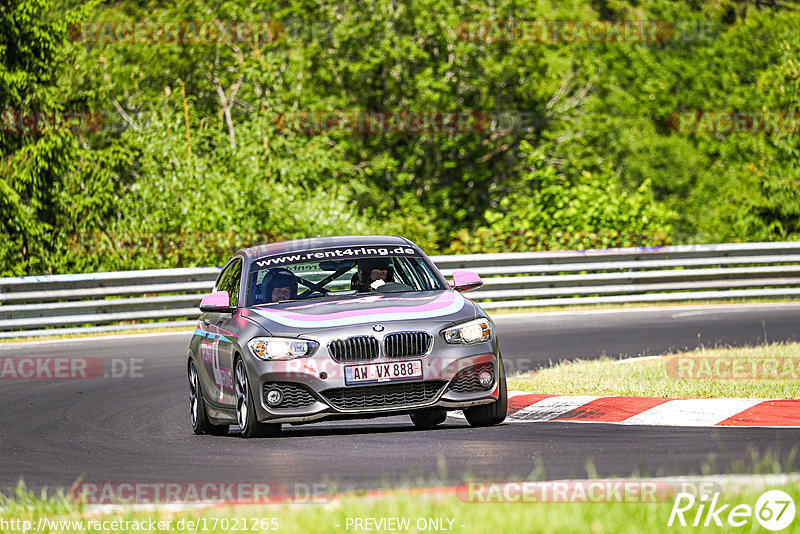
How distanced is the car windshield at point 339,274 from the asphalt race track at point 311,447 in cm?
109

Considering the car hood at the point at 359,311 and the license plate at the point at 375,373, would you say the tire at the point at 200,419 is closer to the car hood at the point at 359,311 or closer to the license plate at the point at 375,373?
the car hood at the point at 359,311

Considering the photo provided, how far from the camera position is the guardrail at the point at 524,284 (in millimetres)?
19719

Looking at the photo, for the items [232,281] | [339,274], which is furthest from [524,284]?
[339,274]

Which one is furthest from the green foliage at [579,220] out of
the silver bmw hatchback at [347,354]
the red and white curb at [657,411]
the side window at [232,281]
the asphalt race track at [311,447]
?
the silver bmw hatchback at [347,354]

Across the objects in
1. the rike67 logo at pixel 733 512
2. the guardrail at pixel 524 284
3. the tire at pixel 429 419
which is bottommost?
the guardrail at pixel 524 284

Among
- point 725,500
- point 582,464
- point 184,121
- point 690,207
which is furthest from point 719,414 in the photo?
point 690,207

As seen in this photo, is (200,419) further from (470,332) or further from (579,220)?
(579,220)

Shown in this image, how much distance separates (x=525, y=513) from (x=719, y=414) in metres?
4.08

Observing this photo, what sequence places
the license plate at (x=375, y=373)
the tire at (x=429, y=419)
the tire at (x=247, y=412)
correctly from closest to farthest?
the license plate at (x=375, y=373), the tire at (x=247, y=412), the tire at (x=429, y=419)

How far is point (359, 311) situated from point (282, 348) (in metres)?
0.64

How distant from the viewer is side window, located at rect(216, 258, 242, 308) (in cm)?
1031

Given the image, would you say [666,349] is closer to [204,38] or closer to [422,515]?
[422,515]

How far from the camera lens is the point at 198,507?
6.26 metres

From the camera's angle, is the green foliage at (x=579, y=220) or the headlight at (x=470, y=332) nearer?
the headlight at (x=470, y=332)
